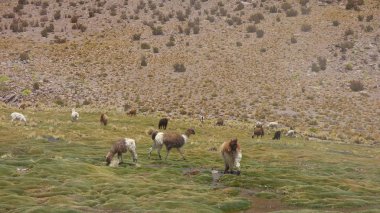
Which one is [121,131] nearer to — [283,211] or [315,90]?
[283,211]

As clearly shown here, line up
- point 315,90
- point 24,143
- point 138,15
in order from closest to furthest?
1. point 24,143
2. point 315,90
3. point 138,15

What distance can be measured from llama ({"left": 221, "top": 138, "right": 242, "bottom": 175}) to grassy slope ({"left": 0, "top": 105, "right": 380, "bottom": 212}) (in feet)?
2.55

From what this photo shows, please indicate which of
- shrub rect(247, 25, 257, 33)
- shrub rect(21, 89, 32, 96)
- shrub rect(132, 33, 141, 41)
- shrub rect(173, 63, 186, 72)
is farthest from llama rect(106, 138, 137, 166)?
shrub rect(247, 25, 257, 33)

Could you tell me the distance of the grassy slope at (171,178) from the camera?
62.2 feet

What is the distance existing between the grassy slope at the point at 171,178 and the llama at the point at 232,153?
776 millimetres

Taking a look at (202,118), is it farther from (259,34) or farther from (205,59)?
(259,34)

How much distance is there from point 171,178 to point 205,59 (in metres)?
54.9

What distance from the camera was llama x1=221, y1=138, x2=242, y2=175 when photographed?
2280 cm

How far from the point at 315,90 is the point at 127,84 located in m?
25.4

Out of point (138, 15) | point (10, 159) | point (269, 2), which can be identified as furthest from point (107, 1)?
point (10, 159)

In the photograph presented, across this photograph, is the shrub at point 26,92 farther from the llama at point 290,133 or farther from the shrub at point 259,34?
the shrub at point 259,34

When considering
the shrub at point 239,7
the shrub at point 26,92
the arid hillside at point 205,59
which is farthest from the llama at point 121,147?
the shrub at point 239,7

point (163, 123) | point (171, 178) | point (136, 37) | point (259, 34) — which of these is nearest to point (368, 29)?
point (259, 34)

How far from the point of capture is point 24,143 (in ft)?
103
